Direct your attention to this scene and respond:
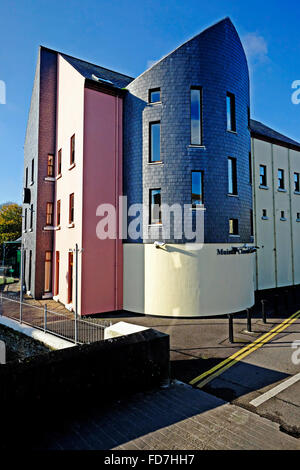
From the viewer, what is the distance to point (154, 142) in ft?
50.7

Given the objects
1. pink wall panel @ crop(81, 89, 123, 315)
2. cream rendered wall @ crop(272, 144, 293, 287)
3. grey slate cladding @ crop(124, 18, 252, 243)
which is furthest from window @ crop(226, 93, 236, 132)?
cream rendered wall @ crop(272, 144, 293, 287)

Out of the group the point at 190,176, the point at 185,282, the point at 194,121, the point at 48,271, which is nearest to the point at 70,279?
the point at 48,271

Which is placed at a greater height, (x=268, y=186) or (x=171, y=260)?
(x=268, y=186)

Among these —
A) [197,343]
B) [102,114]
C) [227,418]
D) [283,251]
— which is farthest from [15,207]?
[227,418]

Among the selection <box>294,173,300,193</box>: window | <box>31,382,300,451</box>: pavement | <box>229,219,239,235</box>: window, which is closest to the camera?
<box>31,382,300,451</box>: pavement

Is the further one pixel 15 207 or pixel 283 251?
pixel 15 207

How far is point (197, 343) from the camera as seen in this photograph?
999 cm

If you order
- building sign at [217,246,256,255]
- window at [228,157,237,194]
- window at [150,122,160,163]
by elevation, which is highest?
window at [150,122,160,163]

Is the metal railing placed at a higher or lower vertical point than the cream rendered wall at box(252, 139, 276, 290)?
lower

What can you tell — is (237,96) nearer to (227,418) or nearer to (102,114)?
(102,114)

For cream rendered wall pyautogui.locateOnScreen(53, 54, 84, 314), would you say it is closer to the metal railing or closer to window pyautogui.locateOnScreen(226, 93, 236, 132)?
the metal railing

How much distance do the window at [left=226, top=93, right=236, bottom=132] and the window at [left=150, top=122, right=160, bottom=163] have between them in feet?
12.9

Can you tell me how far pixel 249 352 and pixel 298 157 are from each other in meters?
22.5

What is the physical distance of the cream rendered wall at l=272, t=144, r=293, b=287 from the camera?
23281 mm
